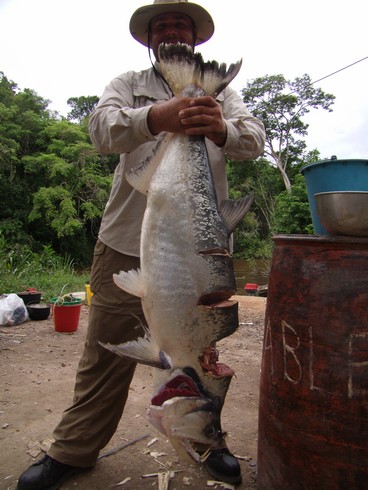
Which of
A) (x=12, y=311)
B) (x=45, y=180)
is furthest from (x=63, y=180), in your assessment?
(x=12, y=311)

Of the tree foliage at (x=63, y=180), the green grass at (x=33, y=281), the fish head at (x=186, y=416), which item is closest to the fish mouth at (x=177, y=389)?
the fish head at (x=186, y=416)

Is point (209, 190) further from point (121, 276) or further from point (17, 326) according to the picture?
point (17, 326)

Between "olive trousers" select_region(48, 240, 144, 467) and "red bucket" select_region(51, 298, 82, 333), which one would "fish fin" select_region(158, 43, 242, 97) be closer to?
"olive trousers" select_region(48, 240, 144, 467)

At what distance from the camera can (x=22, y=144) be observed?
23.5 meters

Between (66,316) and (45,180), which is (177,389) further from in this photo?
(45,180)

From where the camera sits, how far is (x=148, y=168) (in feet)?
6.48

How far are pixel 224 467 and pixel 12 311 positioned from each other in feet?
15.7

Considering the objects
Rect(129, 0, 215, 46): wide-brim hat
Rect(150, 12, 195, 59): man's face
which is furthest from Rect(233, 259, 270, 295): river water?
Rect(150, 12, 195, 59): man's face

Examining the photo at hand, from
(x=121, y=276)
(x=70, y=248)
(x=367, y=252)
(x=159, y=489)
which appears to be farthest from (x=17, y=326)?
(x=70, y=248)

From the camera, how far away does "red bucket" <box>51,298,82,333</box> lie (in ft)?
20.0

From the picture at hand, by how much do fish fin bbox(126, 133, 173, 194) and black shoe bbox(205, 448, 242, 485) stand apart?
1.77 m

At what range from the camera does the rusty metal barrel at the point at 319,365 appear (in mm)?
1741

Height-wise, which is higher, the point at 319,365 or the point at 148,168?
the point at 148,168

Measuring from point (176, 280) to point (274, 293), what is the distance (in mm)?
546
